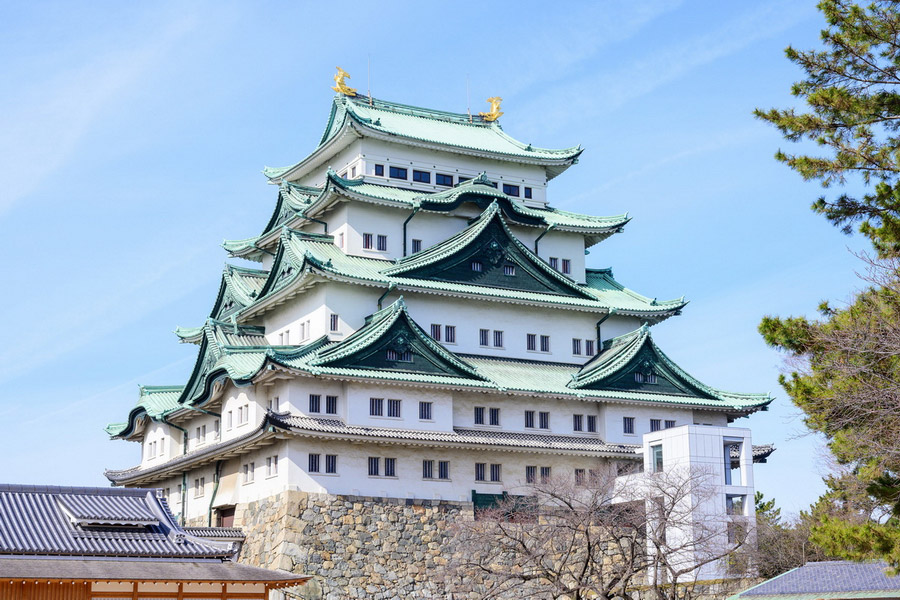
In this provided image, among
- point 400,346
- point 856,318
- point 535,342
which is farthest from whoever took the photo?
point 535,342

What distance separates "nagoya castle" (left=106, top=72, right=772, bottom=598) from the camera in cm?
4134

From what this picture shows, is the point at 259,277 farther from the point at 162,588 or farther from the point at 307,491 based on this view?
the point at 162,588

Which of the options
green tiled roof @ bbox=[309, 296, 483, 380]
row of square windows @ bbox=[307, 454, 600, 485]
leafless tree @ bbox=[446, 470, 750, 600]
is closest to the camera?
leafless tree @ bbox=[446, 470, 750, 600]

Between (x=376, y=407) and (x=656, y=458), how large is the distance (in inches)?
439

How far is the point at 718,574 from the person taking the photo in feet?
133

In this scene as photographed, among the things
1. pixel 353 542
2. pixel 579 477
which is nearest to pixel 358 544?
pixel 353 542

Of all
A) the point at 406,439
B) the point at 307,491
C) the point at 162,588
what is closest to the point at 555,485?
the point at 406,439

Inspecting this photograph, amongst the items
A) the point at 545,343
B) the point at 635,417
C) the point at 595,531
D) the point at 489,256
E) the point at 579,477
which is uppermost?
the point at 489,256

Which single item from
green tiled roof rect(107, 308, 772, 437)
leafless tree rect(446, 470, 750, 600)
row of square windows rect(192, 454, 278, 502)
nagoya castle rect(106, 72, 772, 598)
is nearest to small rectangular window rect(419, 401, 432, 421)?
nagoya castle rect(106, 72, 772, 598)

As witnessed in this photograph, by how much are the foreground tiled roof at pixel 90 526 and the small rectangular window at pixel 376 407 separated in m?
13.2

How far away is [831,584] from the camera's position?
32.4m

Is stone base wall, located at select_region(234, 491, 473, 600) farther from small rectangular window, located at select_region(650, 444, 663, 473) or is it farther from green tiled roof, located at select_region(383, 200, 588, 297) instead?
green tiled roof, located at select_region(383, 200, 588, 297)

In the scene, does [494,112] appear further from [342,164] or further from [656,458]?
[656,458]

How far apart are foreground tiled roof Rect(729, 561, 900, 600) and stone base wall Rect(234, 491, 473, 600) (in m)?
12.1
